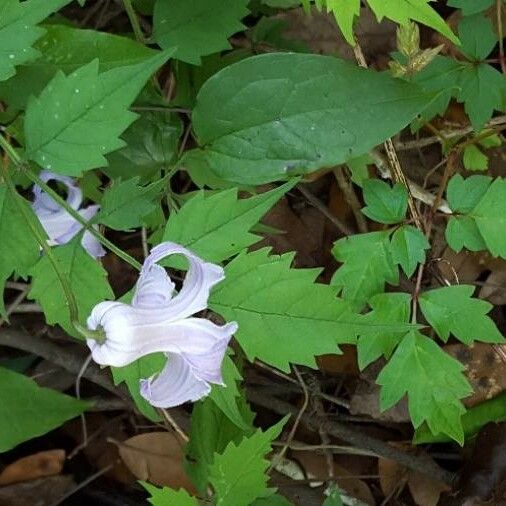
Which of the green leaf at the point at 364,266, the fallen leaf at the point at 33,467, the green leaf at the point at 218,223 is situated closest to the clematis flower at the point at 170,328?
the green leaf at the point at 218,223

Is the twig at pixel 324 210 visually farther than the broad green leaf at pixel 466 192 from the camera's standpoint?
Yes

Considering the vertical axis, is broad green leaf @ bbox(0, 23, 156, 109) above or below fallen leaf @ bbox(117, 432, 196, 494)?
above

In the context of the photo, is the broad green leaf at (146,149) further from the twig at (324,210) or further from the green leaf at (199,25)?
the twig at (324,210)

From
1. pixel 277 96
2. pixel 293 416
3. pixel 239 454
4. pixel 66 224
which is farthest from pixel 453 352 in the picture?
pixel 66 224

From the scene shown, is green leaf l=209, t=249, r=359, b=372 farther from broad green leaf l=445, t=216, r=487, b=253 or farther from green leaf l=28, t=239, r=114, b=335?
broad green leaf l=445, t=216, r=487, b=253

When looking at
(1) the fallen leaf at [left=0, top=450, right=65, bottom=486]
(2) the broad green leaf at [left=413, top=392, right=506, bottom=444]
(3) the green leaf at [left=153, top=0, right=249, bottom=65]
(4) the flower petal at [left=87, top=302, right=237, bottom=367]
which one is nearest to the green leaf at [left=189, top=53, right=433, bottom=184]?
(3) the green leaf at [left=153, top=0, right=249, bottom=65]
